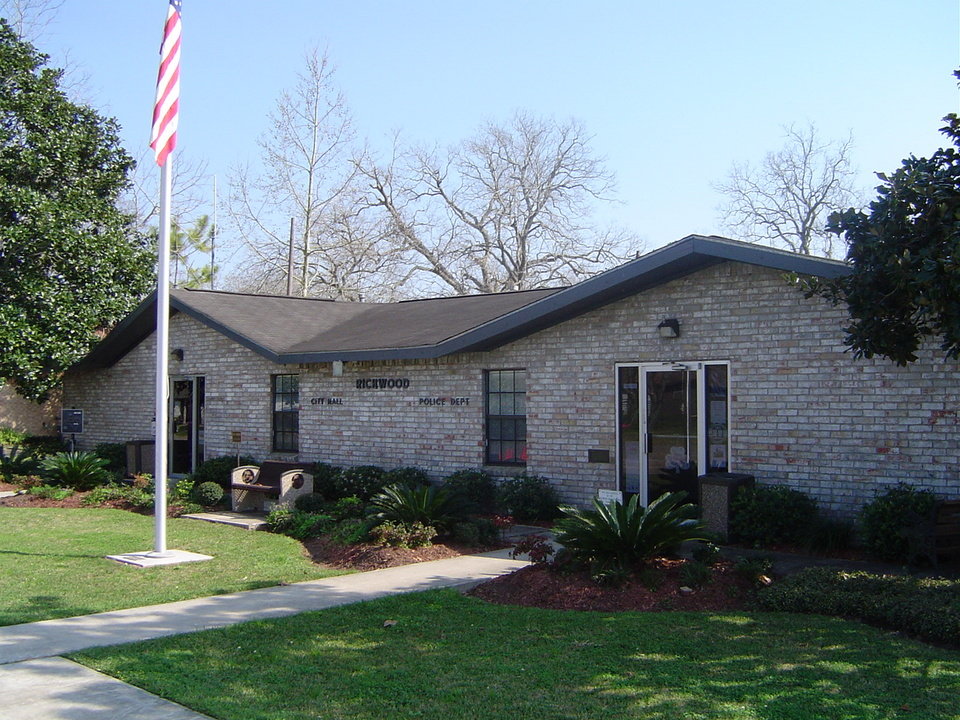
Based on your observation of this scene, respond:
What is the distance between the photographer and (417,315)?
59.9 ft

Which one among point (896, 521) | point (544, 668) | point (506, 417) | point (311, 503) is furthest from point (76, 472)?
point (896, 521)

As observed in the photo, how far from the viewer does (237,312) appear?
1878cm

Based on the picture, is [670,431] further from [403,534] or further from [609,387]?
[403,534]

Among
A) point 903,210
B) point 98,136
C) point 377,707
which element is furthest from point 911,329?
point 98,136

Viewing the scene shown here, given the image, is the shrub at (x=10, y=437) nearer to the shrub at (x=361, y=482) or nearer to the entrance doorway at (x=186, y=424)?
the entrance doorway at (x=186, y=424)

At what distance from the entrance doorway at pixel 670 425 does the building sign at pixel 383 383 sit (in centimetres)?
407

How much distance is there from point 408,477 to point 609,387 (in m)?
3.54

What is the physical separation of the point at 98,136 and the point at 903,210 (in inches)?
778

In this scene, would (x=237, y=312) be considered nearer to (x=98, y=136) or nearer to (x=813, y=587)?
(x=98, y=136)

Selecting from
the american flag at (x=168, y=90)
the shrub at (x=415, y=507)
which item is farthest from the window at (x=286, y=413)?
the american flag at (x=168, y=90)

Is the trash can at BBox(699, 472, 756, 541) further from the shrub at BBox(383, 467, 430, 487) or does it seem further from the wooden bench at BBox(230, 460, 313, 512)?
the wooden bench at BBox(230, 460, 313, 512)

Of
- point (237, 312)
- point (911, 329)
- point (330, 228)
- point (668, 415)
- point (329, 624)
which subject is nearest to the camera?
point (329, 624)

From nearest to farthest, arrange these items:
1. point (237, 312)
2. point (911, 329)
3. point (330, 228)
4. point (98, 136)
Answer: point (911, 329)
point (237, 312)
point (98, 136)
point (330, 228)

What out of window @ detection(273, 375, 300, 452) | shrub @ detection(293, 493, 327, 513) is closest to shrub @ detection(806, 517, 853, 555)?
shrub @ detection(293, 493, 327, 513)
